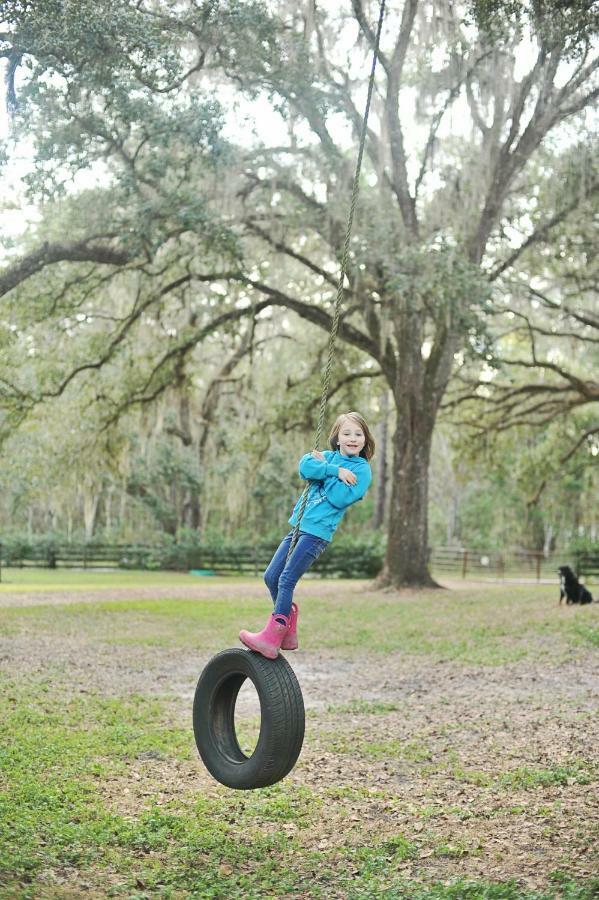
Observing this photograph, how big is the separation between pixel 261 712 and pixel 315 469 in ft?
3.62

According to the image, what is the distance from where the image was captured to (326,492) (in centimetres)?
453

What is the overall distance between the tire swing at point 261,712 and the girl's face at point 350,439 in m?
0.25

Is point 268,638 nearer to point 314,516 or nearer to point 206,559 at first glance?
point 314,516

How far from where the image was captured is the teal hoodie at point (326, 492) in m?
4.46

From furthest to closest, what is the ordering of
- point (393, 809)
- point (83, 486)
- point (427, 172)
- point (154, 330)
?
point (83, 486)
point (154, 330)
point (427, 172)
point (393, 809)

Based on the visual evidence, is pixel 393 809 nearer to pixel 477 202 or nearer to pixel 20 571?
pixel 477 202

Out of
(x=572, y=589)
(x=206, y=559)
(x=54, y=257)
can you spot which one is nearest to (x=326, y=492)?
(x=54, y=257)

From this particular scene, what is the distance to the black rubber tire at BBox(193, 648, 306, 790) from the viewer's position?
4.35 meters

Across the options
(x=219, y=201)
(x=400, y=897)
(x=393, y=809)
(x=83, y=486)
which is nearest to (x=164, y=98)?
(x=219, y=201)

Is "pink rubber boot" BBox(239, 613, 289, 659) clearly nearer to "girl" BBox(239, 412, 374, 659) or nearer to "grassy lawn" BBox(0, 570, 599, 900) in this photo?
"girl" BBox(239, 412, 374, 659)

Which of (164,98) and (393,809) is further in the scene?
(164,98)

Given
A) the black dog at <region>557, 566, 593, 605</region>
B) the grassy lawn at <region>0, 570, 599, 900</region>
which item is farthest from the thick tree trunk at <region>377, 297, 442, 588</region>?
the grassy lawn at <region>0, 570, 599, 900</region>

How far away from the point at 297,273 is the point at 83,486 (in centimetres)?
745

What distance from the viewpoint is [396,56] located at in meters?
16.1
